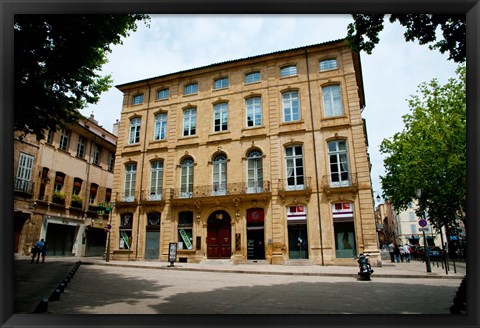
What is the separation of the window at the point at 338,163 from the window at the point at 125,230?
13.7 m

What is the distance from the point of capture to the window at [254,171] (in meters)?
18.6

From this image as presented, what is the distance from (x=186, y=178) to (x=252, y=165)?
4665 mm

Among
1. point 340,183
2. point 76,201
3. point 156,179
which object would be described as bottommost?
point 76,201

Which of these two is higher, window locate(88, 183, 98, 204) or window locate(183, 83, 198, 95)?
window locate(183, 83, 198, 95)

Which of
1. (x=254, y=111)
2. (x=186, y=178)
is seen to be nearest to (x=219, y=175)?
(x=186, y=178)

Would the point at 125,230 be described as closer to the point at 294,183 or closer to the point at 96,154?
the point at 96,154

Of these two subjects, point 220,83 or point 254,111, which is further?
point 220,83

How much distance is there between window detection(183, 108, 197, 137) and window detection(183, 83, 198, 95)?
1316 mm

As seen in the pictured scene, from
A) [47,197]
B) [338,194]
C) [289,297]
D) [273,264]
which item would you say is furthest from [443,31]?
[47,197]

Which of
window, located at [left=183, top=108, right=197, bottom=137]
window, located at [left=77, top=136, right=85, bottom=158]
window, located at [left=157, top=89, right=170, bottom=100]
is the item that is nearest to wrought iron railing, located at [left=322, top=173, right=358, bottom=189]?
window, located at [left=183, top=108, right=197, bottom=137]

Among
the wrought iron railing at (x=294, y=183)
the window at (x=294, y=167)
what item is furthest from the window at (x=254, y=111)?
the wrought iron railing at (x=294, y=183)

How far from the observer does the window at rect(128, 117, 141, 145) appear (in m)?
22.9

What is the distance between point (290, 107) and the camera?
63.6 ft

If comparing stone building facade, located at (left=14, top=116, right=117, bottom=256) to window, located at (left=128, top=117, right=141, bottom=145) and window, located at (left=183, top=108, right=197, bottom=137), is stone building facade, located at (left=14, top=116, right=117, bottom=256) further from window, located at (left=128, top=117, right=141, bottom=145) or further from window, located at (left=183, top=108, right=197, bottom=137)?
window, located at (left=183, top=108, right=197, bottom=137)
